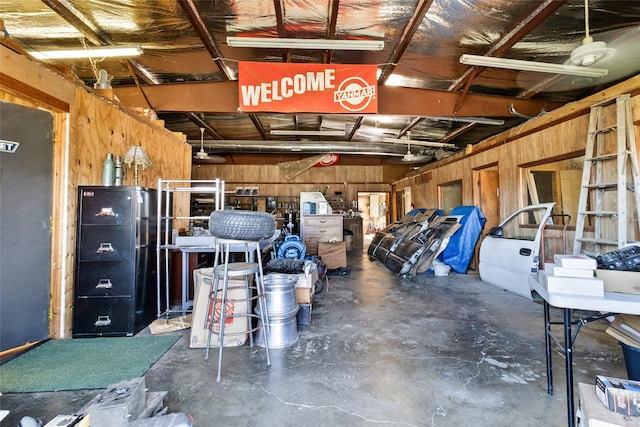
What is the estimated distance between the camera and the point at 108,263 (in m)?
2.83

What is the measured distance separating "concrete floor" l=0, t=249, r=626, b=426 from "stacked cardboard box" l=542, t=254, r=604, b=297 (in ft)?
2.46

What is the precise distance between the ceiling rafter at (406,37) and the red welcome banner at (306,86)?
16.0 inches

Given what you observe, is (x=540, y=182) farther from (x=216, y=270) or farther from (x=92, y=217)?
(x=92, y=217)

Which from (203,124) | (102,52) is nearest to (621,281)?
(102,52)

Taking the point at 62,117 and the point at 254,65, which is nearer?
the point at 62,117

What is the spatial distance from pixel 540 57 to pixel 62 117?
5757mm

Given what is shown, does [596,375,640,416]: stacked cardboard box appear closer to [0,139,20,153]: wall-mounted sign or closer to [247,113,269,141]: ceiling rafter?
[0,139,20,153]: wall-mounted sign

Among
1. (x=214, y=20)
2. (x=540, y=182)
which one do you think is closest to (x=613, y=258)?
(x=540, y=182)

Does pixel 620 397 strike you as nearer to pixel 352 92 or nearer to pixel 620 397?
pixel 620 397

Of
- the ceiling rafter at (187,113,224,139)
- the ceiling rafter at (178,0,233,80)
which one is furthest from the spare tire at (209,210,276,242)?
the ceiling rafter at (187,113,224,139)

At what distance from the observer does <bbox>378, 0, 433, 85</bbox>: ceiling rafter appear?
2.98m

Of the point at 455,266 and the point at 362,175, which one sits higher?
the point at 362,175

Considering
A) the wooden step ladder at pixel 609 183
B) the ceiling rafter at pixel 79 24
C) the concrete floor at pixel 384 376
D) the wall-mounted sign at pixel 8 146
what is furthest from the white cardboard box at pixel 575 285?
the ceiling rafter at pixel 79 24

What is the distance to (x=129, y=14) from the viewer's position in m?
3.12
